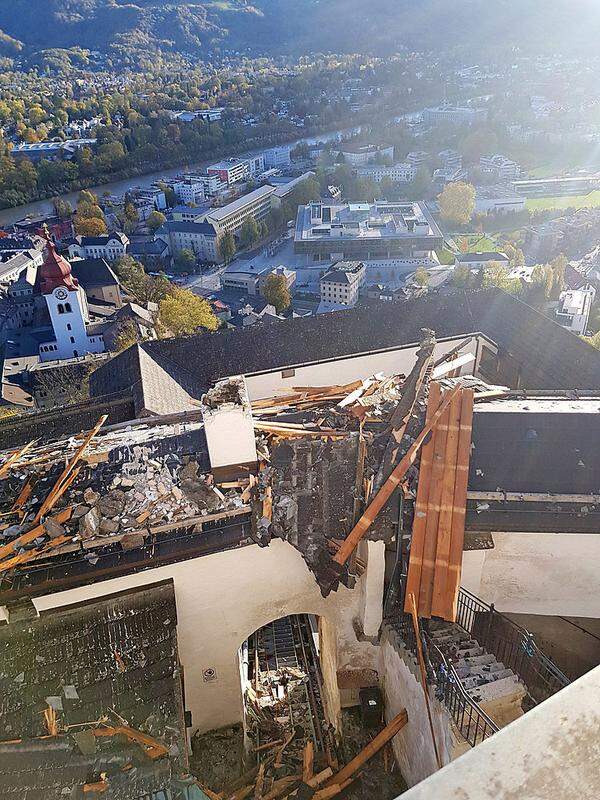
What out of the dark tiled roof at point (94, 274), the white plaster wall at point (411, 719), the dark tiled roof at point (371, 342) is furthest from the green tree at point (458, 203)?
the white plaster wall at point (411, 719)

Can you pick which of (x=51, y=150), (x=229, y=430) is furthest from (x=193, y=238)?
(x=229, y=430)

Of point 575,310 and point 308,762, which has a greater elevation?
point 308,762

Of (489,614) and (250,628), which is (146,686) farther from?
(489,614)

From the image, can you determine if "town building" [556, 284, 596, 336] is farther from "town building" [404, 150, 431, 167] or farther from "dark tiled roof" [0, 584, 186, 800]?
"town building" [404, 150, 431, 167]

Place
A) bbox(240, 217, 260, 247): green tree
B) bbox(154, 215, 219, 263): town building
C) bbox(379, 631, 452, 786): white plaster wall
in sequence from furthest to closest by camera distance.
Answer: bbox(240, 217, 260, 247): green tree → bbox(154, 215, 219, 263): town building → bbox(379, 631, 452, 786): white plaster wall

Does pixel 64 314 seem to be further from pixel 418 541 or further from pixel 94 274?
pixel 418 541

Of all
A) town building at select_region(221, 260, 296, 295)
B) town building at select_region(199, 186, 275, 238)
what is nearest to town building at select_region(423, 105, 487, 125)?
town building at select_region(199, 186, 275, 238)
